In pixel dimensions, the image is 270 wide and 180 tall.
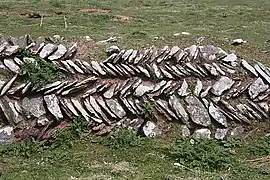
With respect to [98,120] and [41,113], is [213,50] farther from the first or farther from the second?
[41,113]

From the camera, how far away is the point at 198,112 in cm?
1120

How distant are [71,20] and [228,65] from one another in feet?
26.3

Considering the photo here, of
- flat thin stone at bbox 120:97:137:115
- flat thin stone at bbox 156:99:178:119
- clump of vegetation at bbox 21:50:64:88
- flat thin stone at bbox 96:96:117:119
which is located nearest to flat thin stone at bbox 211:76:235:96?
flat thin stone at bbox 156:99:178:119

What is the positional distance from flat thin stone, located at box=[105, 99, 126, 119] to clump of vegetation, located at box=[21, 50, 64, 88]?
1.10 metres

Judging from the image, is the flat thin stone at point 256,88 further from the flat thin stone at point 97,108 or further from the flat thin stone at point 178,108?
the flat thin stone at point 97,108

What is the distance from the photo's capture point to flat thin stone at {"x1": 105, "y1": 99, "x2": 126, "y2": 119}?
11.0m

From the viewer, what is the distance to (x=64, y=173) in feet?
29.8

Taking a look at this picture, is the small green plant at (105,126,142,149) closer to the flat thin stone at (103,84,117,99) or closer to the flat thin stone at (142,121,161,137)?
the flat thin stone at (142,121,161,137)

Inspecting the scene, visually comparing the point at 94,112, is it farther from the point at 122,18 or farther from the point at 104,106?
the point at 122,18

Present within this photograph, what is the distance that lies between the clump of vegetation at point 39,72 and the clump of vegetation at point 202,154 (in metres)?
2.74

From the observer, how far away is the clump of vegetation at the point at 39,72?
11000 millimetres

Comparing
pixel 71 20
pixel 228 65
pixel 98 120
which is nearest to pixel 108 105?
pixel 98 120

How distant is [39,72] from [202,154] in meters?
3.56

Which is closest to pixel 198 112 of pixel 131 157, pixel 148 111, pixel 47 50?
pixel 148 111
